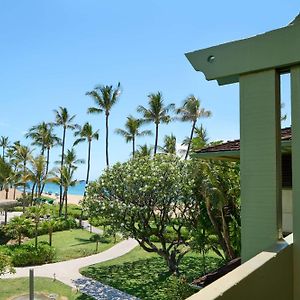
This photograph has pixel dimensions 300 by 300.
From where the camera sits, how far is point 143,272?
809 inches

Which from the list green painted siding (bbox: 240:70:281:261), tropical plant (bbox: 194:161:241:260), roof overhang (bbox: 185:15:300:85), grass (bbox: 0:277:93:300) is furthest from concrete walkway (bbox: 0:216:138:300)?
roof overhang (bbox: 185:15:300:85)

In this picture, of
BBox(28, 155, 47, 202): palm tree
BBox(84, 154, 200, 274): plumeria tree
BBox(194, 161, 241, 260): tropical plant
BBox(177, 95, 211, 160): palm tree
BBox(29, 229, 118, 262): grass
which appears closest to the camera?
BBox(194, 161, 241, 260): tropical plant

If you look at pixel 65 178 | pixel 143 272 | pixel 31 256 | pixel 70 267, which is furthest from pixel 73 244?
pixel 65 178

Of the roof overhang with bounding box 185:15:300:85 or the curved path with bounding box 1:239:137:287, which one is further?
the curved path with bounding box 1:239:137:287

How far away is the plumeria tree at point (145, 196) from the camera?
1867cm

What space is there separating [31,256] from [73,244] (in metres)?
5.23

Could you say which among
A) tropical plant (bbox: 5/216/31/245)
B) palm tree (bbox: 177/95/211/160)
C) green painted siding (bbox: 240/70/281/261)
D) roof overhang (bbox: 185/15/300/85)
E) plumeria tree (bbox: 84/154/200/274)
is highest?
palm tree (bbox: 177/95/211/160)

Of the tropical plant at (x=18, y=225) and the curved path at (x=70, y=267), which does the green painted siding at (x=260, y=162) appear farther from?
the tropical plant at (x=18, y=225)

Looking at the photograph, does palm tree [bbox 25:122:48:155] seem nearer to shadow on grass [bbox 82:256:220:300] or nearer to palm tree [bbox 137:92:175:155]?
palm tree [bbox 137:92:175:155]

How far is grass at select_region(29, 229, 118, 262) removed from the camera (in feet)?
81.7

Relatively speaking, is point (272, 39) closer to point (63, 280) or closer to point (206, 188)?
point (206, 188)

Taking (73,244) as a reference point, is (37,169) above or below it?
above

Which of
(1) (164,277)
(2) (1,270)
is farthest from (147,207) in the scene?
(2) (1,270)

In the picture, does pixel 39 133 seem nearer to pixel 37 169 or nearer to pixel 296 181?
pixel 37 169
